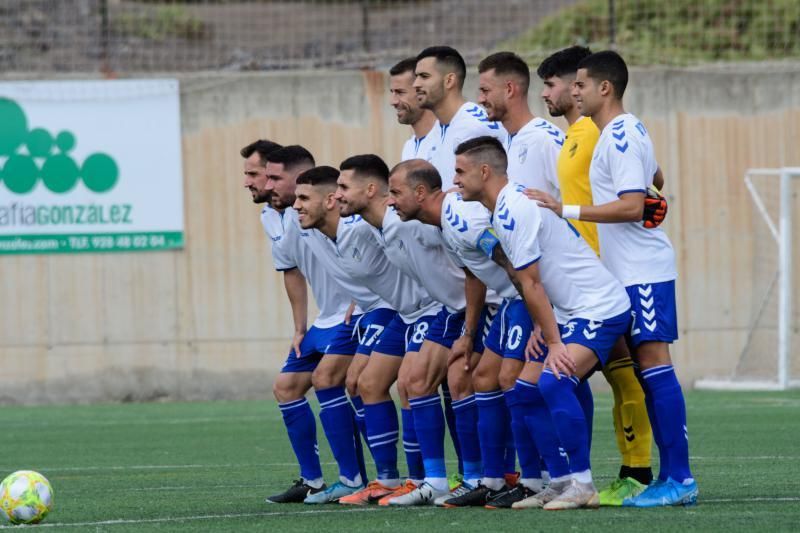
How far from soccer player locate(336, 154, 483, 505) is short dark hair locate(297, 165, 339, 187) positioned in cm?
21

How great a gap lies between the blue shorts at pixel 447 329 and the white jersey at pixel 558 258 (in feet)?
2.75

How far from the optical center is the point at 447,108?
919cm

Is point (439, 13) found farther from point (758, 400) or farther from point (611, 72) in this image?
point (611, 72)

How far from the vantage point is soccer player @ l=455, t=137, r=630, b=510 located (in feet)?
25.4

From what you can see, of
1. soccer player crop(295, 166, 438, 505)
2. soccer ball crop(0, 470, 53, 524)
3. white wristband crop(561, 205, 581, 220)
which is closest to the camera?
soccer ball crop(0, 470, 53, 524)

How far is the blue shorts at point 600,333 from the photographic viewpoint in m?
7.83

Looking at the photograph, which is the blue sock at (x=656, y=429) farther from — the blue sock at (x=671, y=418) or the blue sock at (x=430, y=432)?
the blue sock at (x=430, y=432)

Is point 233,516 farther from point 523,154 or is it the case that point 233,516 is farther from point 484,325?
point 523,154

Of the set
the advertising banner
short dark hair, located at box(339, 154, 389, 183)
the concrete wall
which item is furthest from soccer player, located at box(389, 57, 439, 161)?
the advertising banner

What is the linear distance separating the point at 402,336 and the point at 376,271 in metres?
0.43

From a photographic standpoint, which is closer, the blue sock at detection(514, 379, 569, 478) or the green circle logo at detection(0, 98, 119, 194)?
the blue sock at detection(514, 379, 569, 478)

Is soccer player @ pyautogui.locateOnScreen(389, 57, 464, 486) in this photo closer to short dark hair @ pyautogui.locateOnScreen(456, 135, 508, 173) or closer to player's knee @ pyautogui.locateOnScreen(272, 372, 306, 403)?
player's knee @ pyautogui.locateOnScreen(272, 372, 306, 403)

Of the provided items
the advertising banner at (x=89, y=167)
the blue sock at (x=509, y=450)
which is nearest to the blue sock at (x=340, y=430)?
the blue sock at (x=509, y=450)

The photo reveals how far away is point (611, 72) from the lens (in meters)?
8.18
